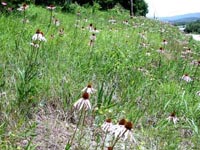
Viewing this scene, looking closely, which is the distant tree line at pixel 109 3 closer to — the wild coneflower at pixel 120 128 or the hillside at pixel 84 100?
the hillside at pixel 84 100

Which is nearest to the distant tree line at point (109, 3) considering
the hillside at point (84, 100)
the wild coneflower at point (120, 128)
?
the hillside at point (84, 100)

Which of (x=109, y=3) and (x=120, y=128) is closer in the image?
(x=120, y=128)

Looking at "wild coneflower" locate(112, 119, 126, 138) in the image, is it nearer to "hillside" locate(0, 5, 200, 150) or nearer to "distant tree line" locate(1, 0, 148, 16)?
"hillside" locate(0, 5, 200, 150)

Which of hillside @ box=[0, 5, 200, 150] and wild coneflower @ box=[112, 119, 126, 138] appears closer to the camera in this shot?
wild coneflower @ box=[112, 119, 126, 138]

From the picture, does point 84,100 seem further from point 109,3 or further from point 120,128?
point 109,3

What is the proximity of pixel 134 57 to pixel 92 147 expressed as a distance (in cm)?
244

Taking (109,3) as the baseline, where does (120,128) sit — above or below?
below

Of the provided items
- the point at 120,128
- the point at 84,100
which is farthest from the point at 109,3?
the point at 120,128

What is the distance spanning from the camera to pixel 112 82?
12.6 feet

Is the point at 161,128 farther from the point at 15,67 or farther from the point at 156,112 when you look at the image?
the point at 15,67

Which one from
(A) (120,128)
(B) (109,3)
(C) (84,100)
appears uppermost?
(B) (109,3)

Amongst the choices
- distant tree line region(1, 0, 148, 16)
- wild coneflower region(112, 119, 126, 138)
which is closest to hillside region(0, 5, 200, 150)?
wild coneflower region(112, 119, 126, 138)

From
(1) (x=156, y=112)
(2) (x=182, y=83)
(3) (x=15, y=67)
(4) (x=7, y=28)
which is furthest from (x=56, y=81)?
(2) (x=182, y=83)

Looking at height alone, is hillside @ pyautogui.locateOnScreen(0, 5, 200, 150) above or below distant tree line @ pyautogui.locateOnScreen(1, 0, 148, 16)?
below
